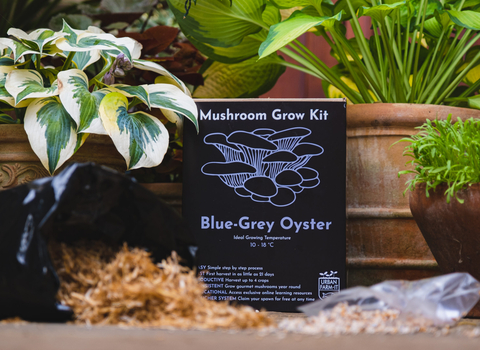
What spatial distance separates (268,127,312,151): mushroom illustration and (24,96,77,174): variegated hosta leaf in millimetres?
407

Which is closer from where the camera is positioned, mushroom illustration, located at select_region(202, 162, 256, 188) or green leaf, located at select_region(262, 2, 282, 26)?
mushroom illustration, located at select_region(202, 162, 256, 188)

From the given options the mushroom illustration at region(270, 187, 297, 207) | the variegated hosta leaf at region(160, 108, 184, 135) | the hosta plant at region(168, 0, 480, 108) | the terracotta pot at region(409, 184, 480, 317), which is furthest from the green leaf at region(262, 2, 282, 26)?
the terracotta pot at region(409, 184, 480, 317)

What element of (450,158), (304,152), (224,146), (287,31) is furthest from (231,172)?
(450,158)

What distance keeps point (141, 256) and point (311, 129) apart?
0.51 metres

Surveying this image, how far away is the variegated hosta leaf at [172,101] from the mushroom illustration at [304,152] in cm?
22

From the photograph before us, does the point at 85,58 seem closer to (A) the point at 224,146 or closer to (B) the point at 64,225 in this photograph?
(A) the point at 224,146

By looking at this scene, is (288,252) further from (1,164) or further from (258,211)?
(1,164)

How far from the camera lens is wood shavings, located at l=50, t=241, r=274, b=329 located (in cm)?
47

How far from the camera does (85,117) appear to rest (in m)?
0.82

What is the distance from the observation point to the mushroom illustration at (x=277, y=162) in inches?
35.9

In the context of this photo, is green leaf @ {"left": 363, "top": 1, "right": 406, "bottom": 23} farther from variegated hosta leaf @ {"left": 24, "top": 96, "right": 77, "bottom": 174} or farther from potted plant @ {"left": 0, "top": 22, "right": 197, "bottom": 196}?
variegated hosta leaf @ {"left": 24, "top": 96, "right": 77, "bottom": 174}

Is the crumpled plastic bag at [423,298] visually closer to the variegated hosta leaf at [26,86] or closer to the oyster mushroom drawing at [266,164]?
the oyster mushroom drawing at [266,164]

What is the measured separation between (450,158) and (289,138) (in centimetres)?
32

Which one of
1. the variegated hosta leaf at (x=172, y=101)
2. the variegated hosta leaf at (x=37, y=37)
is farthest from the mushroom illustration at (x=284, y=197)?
the variegated hosta leaf at (x=37, y=37)
